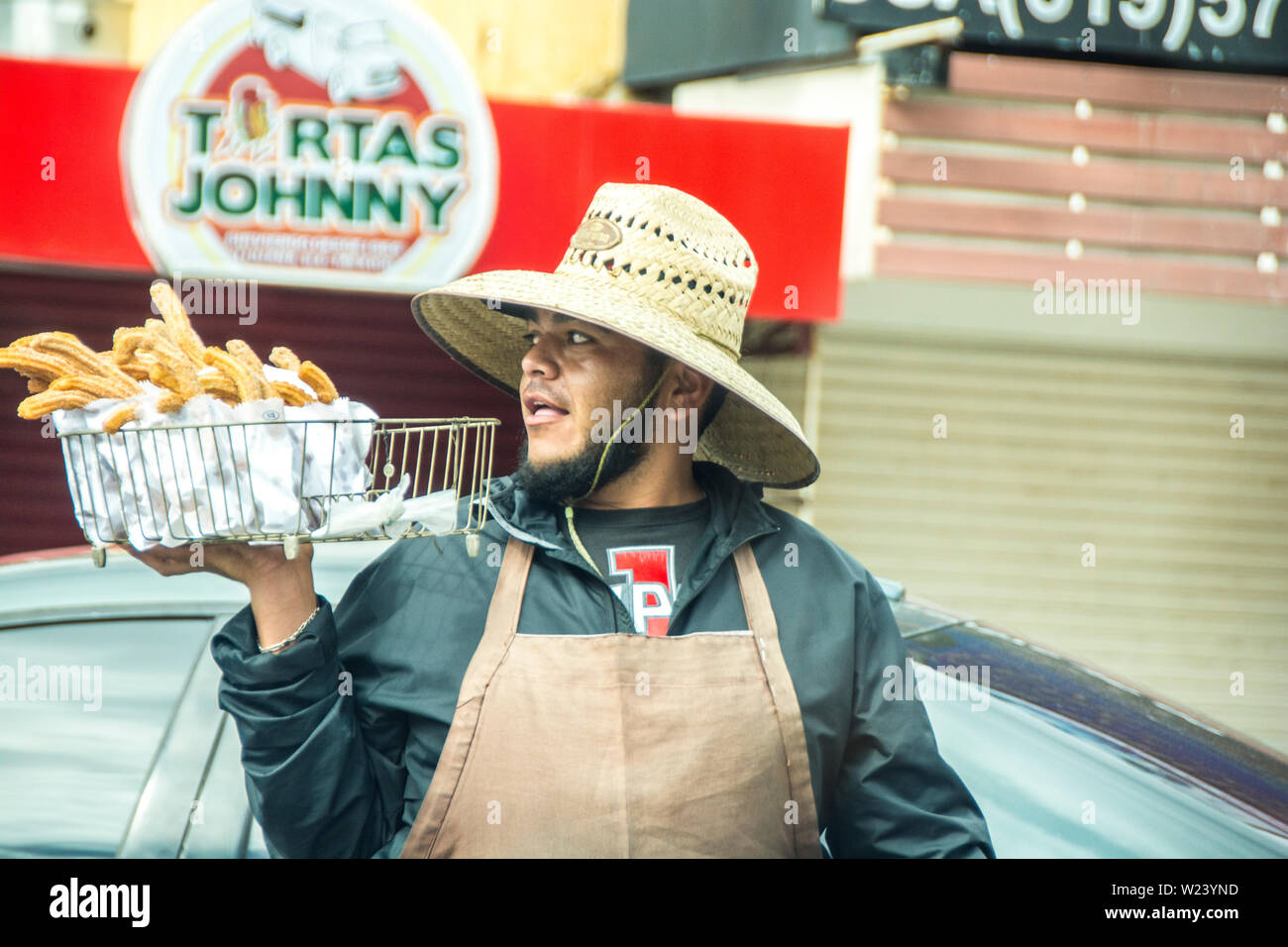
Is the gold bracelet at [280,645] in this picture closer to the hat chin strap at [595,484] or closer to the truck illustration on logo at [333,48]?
the hat chin strap at [595,484]

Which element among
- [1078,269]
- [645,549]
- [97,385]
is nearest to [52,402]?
[97,385]

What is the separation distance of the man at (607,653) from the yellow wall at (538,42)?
16.9ft

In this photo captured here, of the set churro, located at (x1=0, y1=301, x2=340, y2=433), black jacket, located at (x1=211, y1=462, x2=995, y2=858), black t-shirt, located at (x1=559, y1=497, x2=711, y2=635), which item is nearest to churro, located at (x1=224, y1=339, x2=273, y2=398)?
churro, located at (x1=0, y1=301, x2=340, y2=433)

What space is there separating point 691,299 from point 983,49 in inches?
154

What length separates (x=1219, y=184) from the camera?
19.2 ft

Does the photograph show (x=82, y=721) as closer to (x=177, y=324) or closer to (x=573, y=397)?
(x=177, y=324)

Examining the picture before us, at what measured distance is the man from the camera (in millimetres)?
1940

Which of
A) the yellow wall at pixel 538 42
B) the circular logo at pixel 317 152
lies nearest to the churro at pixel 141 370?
the circular logo at pixel 317 152

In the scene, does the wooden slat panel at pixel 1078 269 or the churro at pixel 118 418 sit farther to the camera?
the wooden slat panel at pixel 1078 269

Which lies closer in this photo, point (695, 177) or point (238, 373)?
point (238, 373)

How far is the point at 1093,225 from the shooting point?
582 centimetres

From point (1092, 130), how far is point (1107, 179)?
0.22m

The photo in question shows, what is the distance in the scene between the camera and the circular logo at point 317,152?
16.8 feet

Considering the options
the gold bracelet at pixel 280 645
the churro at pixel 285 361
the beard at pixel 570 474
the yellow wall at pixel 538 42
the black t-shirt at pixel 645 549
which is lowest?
the gold bracelet at pixel 280 645
